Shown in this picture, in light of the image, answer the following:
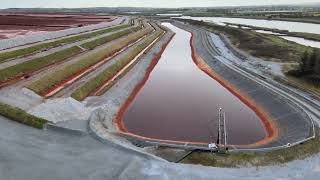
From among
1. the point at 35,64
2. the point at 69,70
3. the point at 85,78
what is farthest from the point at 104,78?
the point at 35,64

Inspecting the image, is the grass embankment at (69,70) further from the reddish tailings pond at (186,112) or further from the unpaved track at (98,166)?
the unpaved track at (98,166)

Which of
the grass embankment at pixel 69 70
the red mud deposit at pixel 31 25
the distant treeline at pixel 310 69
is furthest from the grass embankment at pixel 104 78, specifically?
the red mud deposit at pixel 31 25

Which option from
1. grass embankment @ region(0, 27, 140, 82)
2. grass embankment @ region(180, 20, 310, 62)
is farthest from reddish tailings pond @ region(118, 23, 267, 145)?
grass embankment @ region(180, 20, 310, 62)

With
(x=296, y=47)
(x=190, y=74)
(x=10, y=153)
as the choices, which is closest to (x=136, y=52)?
(x=190, y=74)

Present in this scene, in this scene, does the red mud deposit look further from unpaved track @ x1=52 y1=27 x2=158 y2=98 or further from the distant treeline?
the distant treeline

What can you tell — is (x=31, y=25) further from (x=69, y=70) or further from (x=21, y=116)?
(x=21, y=116)

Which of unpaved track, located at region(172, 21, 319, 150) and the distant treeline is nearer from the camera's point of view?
unpaved track, located at region(172, 21, 319, 150)
